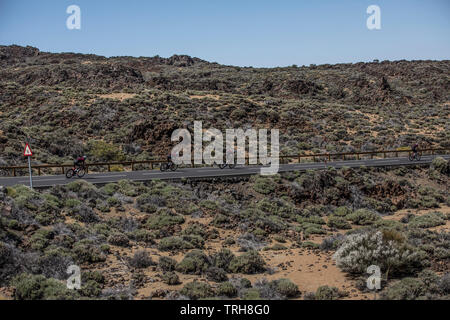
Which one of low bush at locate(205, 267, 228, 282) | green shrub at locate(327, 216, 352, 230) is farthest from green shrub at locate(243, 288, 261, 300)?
green shrub at locate(327, 216, 352, 230)

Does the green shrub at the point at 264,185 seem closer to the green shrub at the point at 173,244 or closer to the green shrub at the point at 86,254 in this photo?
the green shrub at the point at 173,244

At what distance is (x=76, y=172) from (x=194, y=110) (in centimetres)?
2574

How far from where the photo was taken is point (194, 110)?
48.7m

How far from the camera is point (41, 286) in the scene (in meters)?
10.7

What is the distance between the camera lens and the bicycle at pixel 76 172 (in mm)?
24595

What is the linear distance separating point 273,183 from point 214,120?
22.6 m

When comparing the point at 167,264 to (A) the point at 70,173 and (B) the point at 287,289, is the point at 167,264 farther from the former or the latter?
(A) the point at 70,173

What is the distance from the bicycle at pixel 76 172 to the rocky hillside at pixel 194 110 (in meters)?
7.54

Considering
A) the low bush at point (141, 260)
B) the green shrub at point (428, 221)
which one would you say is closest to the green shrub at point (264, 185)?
the green shrub at point (428, 221)

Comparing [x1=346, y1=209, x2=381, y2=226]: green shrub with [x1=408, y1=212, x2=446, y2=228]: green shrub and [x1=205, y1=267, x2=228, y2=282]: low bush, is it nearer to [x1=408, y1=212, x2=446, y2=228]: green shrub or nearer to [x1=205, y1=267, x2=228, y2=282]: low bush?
[x1=408, y1=212, x2=446, y2=228]: green shrub

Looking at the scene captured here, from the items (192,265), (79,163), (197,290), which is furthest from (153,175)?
(197,290)

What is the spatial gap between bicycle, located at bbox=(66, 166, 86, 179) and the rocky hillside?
754 cm
